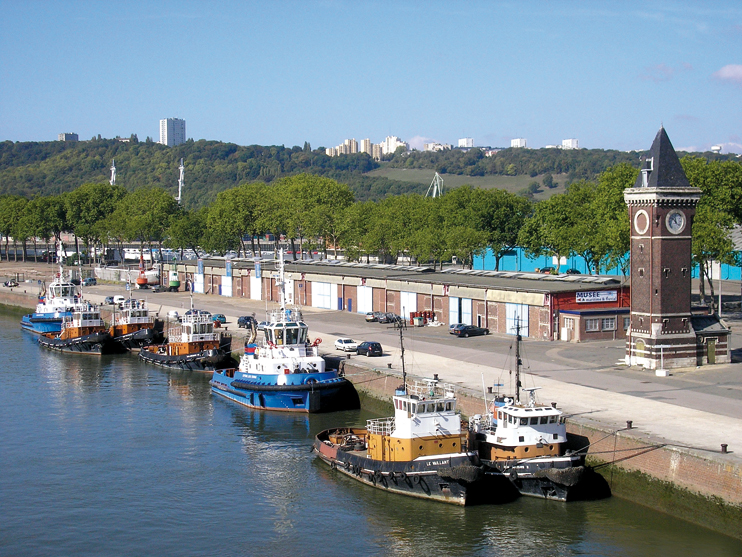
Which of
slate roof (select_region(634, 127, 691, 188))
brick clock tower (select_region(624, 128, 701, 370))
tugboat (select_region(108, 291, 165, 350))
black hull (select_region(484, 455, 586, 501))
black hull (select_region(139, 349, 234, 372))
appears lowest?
black hull (select_region(484, 455, 586, 501))

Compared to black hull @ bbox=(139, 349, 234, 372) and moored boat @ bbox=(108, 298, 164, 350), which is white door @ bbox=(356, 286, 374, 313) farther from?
black hull @ bbox=(139, 349, 234, 372)

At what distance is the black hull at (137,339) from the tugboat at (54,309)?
1061cm

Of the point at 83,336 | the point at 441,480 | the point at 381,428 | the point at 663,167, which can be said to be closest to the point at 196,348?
the point at 83,336

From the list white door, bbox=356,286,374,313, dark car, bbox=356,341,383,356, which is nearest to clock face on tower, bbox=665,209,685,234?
dark car, bbox=356,341,383,356

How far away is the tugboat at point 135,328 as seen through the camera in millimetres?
82375

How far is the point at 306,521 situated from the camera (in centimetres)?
3712

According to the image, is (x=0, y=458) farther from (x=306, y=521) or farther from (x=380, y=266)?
Answer: (x=380, y=266)

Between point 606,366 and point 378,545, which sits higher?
point 606,366

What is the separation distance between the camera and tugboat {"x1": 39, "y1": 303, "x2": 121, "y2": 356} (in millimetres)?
81875

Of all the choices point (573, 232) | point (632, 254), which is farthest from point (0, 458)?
point (573, 232)

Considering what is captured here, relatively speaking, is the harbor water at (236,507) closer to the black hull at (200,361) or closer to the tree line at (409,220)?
the black hull at (200,361)

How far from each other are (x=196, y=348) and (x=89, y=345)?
14.9m

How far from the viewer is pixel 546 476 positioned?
38.0 meters

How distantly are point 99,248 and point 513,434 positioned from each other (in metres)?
168
